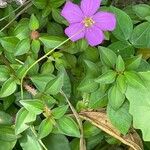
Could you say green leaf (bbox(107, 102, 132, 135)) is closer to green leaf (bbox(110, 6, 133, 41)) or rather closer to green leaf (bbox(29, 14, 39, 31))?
green leaf (bbox(110, 6, 133, 41))

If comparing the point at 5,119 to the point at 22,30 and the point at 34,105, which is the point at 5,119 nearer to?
the point at 34,105

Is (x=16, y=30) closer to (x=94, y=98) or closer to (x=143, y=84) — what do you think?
(x=94, y=98)

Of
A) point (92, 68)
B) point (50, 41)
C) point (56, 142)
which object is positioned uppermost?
point (50, 41)

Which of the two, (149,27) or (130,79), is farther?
(149,27)

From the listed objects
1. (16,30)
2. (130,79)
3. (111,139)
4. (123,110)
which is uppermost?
(16,30)

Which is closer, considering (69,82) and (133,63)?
(133,63)

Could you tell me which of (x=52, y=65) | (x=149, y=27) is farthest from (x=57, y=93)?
(x=149, y=27)

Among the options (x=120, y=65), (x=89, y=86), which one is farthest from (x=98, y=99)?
(x=120, y=65)
